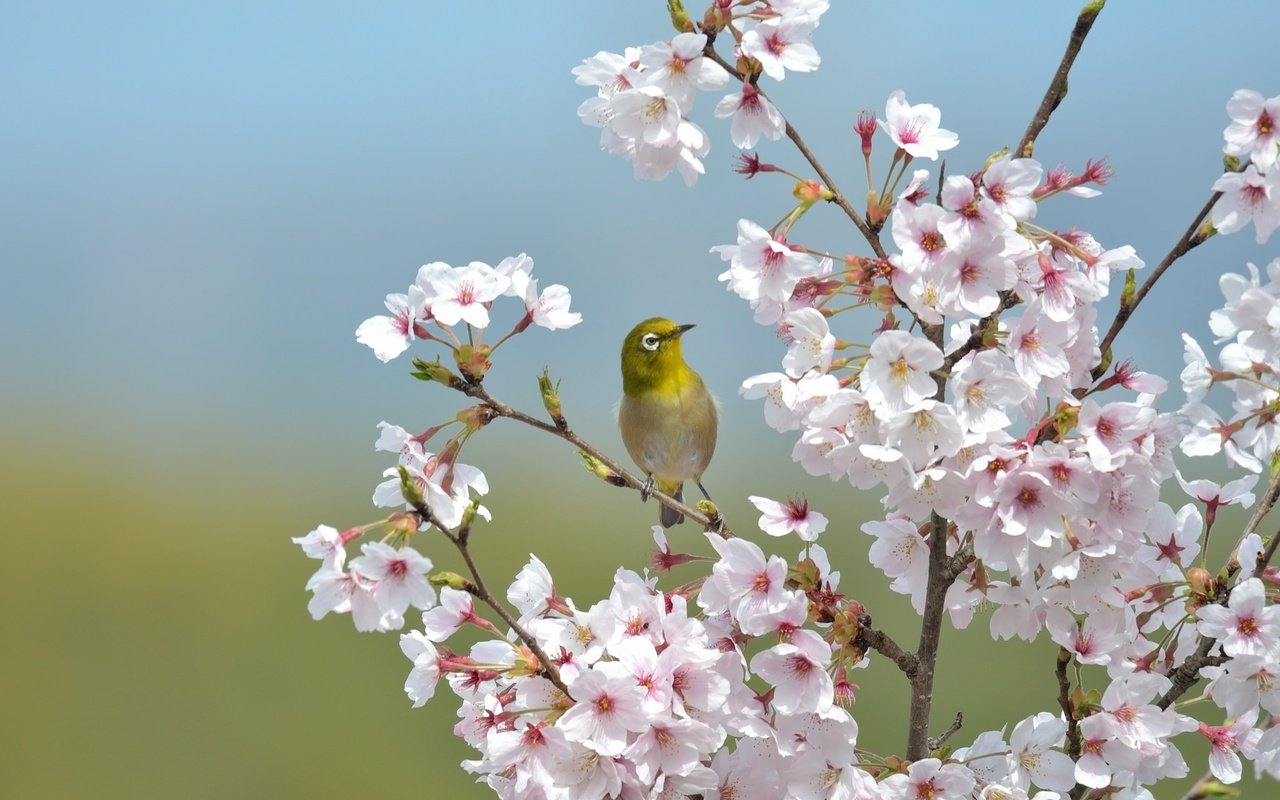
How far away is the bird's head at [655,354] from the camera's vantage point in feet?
10.5

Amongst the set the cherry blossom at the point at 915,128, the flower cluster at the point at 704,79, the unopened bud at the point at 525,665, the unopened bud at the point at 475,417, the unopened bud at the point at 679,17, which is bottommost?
the unopened bud at the point at 525,665

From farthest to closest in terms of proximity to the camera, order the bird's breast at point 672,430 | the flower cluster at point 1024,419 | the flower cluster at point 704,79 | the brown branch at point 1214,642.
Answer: the bird's breast at point 672,430 → the brown branch at point 1214,642 → the flower cluster at point 704,79 → the flower cluster at point 1024,419

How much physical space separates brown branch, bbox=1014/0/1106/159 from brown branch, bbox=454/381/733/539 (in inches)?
24.9

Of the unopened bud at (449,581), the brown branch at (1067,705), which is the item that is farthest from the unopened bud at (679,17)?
the brown branch at (1067,705)

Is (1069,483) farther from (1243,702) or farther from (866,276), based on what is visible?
(1243,702)

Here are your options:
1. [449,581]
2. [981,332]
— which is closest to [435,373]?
[449,581]

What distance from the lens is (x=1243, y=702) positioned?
155 centimetres

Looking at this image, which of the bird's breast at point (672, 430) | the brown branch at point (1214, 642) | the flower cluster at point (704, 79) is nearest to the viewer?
the flower cluster at point (704, 79)

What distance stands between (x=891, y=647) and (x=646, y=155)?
73 cm

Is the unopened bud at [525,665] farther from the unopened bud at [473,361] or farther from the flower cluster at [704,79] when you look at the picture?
the flower cluster at [704,79]

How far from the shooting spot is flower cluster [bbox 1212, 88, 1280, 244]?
1.39 metres

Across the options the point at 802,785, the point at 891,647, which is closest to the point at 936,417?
the point at 891,647

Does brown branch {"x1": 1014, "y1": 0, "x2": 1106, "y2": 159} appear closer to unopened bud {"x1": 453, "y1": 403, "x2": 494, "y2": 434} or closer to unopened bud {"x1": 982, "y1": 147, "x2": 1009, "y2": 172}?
unopened bud {"x1": 982, "y1": 147, "x2": 1009, "y2": 172}

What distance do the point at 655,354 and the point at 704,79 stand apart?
176 cm
